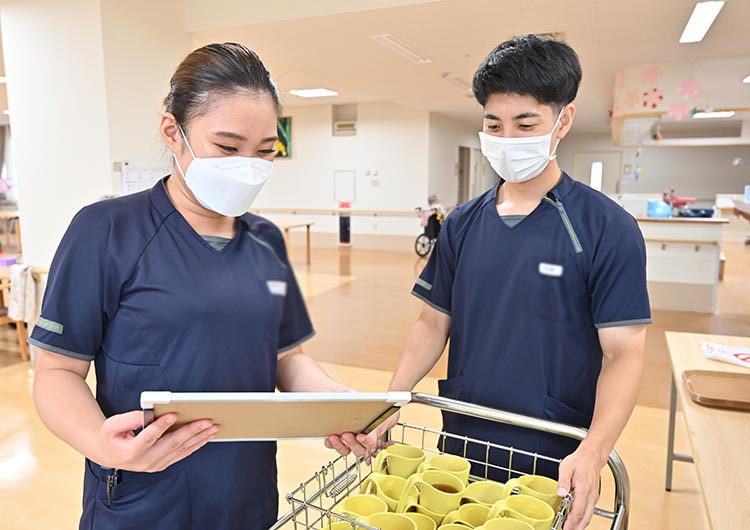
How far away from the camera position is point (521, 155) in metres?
1.20

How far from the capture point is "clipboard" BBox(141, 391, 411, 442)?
0.62 metres

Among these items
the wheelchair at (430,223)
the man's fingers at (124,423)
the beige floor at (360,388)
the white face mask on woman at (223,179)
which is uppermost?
the white face mask on woman at (223,179)

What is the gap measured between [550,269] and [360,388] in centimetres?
263

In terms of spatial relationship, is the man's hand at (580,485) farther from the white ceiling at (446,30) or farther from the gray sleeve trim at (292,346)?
the white ceiling at (446,30)

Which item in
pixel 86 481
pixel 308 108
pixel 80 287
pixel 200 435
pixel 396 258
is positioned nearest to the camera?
pixel 200 435

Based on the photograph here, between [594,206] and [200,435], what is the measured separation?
89cm

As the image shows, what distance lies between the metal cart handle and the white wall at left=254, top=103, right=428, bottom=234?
923 centimetres

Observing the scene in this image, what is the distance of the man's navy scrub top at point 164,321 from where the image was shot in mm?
869

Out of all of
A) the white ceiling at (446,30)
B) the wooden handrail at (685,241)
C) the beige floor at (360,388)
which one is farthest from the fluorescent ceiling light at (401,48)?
the wooden handrail at (685,241)

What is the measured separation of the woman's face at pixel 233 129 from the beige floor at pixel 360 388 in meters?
1.60

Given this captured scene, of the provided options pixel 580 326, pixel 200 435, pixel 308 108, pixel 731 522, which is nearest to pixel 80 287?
pixel 200 435

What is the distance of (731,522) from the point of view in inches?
39.2

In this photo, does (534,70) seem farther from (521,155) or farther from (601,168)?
(601,168)

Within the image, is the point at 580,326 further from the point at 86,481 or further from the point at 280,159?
the point at 280,159
